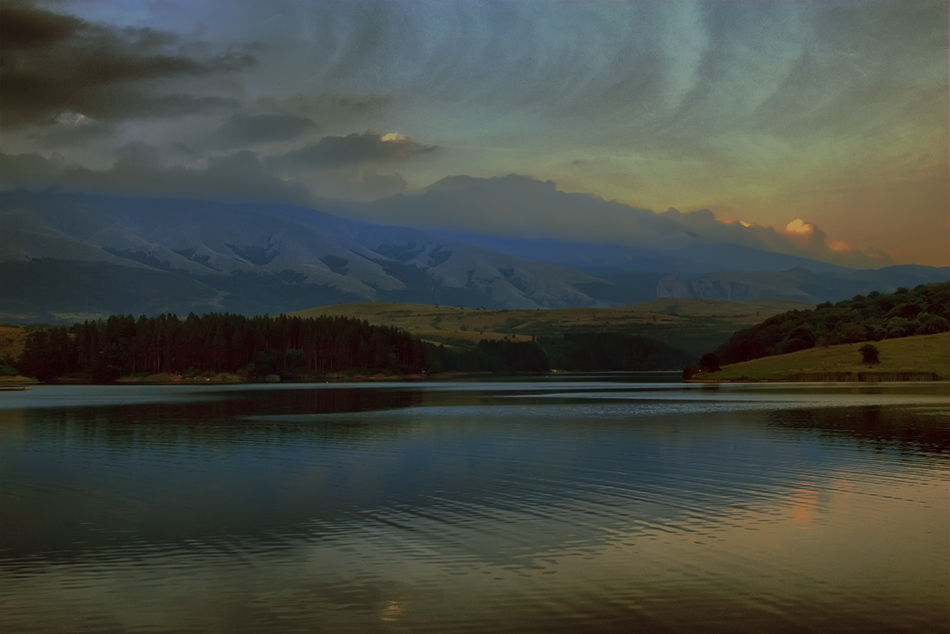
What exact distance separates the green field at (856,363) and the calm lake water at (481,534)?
3949 inches

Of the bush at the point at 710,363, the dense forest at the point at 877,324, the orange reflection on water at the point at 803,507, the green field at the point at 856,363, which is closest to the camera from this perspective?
the orange reflection on water at the point at 803,507

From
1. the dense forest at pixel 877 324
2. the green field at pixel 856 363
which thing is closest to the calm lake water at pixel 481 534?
the green field at pixel 856 363

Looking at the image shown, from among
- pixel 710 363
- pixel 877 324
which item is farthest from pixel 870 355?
pixel 710 363

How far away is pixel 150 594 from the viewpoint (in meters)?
20.0

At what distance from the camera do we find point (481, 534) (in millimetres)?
26156

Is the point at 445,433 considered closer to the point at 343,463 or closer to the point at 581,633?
the point at 343,463

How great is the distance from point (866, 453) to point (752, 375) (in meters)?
129

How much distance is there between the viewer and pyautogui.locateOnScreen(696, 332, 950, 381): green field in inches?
5778

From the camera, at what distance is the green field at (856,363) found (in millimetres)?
146750

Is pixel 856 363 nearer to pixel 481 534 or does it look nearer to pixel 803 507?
pixel 803 507

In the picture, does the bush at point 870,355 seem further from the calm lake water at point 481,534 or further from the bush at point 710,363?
the calm lake water at point 481,534

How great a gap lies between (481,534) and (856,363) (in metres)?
143

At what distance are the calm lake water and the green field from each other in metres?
Answer: 100

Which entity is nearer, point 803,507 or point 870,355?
point 803,507
